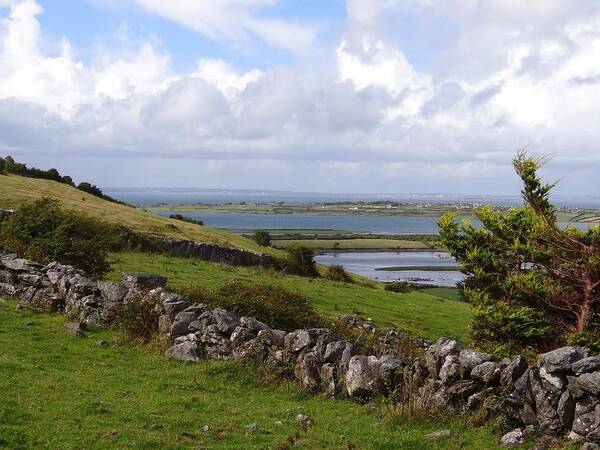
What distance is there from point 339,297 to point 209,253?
1754 cm

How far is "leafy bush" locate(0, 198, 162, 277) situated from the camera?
28.0 meters

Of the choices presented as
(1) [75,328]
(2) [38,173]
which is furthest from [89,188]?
(1) [75,328]

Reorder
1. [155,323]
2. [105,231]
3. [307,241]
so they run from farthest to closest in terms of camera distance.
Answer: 1. [307,241]
2. [105,231]
3. [155,323]

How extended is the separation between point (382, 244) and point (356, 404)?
133m

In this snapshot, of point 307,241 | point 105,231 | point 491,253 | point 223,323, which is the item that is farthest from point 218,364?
point 307,241

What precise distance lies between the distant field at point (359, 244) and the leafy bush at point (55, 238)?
96.9 meters

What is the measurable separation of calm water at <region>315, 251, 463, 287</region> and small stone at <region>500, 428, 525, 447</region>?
232 ft

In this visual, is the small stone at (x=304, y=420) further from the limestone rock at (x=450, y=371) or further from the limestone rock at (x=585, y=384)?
the limestone rock at (x=585, y=384)

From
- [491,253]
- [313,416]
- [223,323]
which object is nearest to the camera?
[313,416]

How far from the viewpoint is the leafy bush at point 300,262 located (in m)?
54.1

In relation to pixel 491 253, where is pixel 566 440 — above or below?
below

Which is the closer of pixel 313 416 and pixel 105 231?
pixel 313 416

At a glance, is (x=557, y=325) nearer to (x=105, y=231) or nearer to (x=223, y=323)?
(x=223, y=323)

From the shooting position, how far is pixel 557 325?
776 inches
